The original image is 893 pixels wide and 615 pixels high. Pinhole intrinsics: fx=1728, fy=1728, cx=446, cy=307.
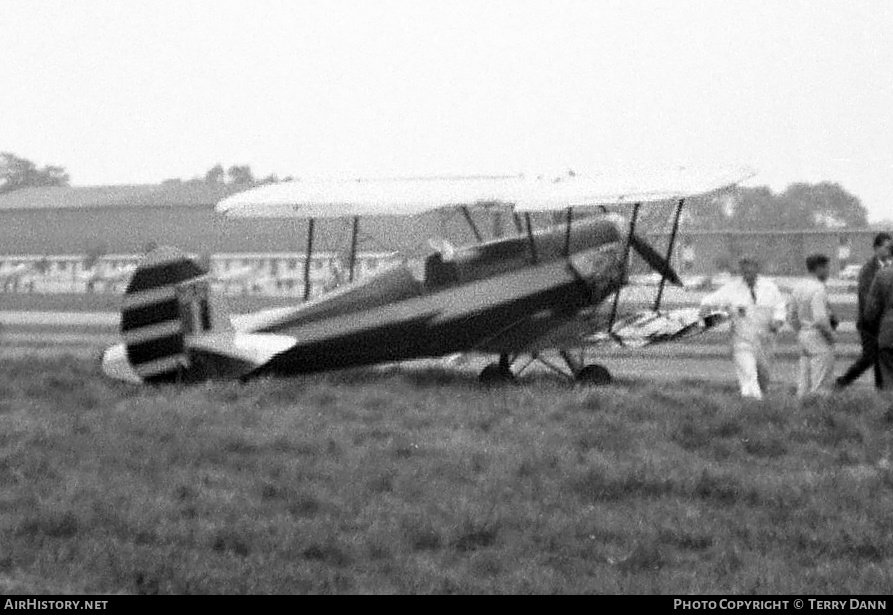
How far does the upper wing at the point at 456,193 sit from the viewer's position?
16.7 meters

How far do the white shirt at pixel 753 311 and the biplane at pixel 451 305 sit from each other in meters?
1.72

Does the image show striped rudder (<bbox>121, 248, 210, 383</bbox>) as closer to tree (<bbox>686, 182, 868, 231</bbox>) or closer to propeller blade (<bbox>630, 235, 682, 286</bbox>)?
propeller blade (<bbox>630, 235, 682, 286</bbox>)

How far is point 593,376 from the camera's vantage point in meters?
16.8

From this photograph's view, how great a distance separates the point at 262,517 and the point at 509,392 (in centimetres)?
556

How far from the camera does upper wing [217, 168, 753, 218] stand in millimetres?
16719

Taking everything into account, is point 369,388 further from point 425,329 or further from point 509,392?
point 425,329

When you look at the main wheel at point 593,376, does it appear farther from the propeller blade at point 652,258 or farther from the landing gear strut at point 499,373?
the propeller blade at point 652,258

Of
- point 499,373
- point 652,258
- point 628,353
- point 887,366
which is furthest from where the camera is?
point 628,353

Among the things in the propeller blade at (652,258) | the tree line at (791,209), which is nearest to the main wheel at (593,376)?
the propeller blade at (652,258)

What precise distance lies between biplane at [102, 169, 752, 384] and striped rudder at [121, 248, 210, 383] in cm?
1

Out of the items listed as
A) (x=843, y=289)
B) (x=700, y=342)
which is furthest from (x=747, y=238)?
(x=700, y=342)

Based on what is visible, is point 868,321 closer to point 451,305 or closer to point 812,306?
point 812,306

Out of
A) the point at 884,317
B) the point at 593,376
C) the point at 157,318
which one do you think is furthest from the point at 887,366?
the point at 157,318

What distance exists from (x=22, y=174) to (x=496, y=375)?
104986 millimetres
